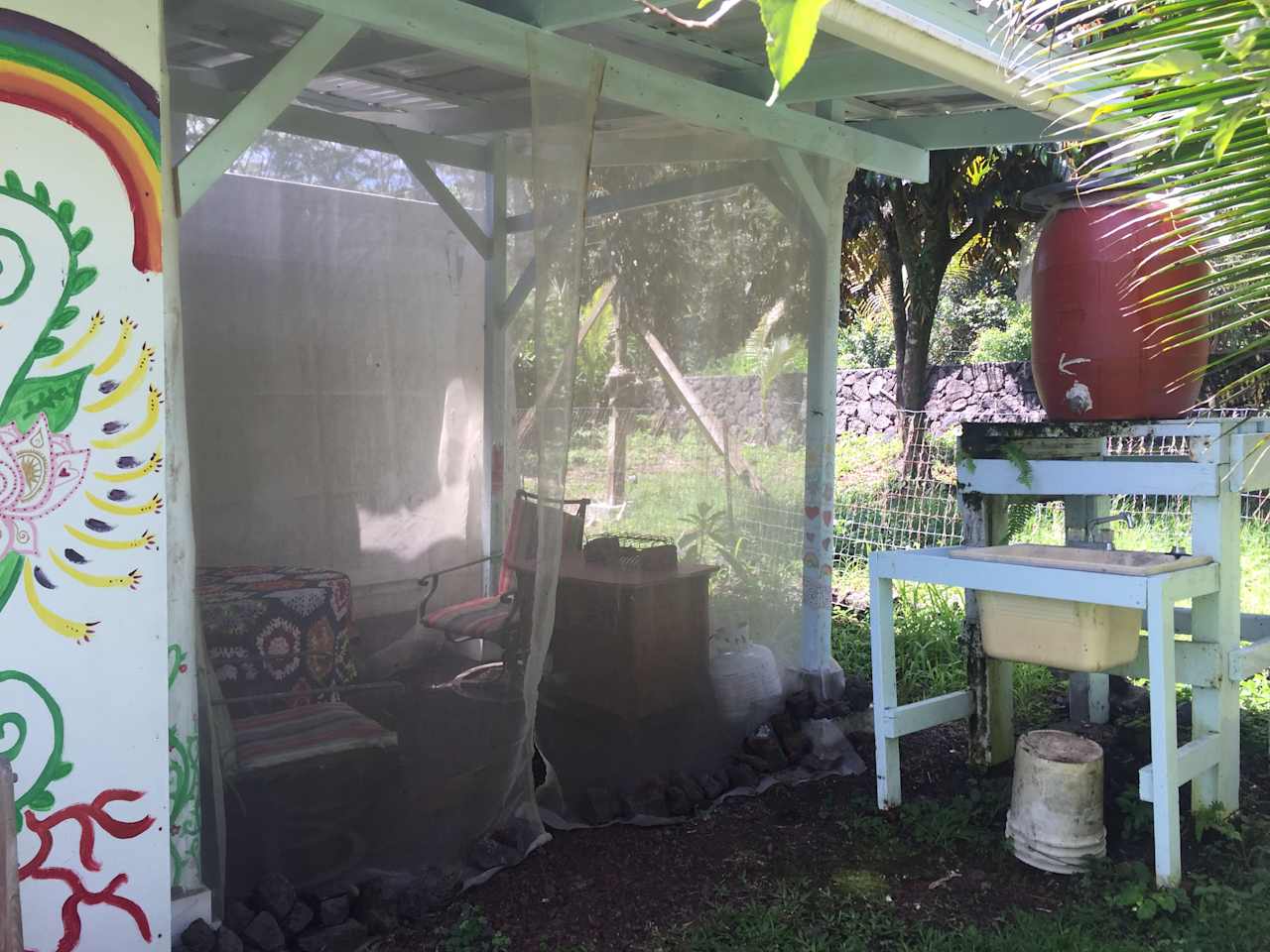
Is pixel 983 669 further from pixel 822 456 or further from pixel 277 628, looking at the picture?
pixel 277 628

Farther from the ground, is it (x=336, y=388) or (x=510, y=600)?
(x=336, y=388)

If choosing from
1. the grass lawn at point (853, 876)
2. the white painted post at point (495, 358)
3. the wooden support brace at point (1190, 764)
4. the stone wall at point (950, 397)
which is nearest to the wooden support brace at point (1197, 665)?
the wooden support brace at point (1190, 764)

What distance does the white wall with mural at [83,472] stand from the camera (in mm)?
2234

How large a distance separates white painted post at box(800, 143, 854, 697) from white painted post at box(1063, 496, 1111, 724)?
98 cm

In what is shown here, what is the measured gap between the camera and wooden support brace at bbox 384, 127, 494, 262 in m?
3.91

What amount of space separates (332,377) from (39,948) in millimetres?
2734

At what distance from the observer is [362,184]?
13.1 ft

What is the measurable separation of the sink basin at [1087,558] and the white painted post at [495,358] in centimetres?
156

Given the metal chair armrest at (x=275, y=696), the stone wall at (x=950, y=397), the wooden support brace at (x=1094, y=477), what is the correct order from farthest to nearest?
the stone wall at (x=950, y=397), the wooden support brace at (x=1094, y=477), the metal chair armrest at (x=275, y=696)

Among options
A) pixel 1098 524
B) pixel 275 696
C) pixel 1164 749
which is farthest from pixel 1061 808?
pixel 275 696

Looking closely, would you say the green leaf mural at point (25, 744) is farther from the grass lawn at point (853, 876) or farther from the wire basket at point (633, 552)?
the wire basket at point (633, 552)

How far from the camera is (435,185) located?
13.0 ft

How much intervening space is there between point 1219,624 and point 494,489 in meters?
2.44

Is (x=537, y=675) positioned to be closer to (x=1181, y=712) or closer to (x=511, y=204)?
(x=511, y=204)
